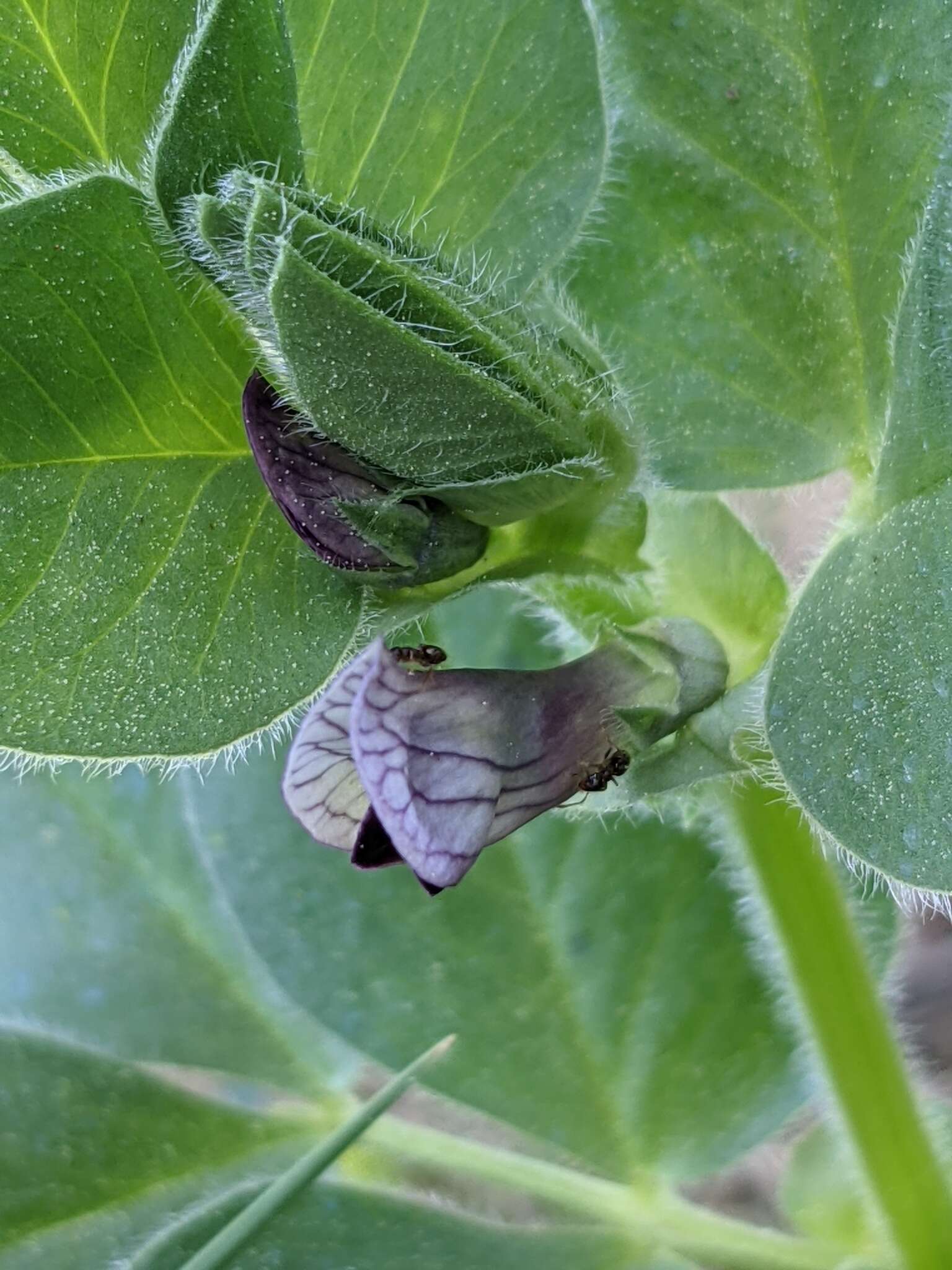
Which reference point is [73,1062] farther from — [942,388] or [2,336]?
[942,388]

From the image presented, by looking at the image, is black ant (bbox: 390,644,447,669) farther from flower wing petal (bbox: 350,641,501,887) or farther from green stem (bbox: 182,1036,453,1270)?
green stem (bbox: 182,1036,453,1270)

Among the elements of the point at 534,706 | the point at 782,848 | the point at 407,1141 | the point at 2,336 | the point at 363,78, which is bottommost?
the point at 407,1141

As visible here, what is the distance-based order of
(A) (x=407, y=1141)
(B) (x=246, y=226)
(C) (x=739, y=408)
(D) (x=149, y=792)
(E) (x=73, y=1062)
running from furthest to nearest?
(D) (x=149, y=792)
(A) (x=407, y=1141)
(E) (x=73, y=1062)
(C) (x=739, y=408)
(B) (x=246, y=226)

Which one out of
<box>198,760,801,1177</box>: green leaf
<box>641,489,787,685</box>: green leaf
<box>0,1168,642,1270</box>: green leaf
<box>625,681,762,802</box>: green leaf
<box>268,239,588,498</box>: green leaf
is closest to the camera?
<box>268,239,588,498</box>: green leaf

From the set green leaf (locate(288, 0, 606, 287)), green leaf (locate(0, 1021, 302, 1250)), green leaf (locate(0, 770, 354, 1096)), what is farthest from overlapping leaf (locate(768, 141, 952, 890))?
green leaf (locate(0, 770, 354, 1096))

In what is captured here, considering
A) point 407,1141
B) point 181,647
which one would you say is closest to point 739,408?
point 181,647

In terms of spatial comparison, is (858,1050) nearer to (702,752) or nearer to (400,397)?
(702,752)
